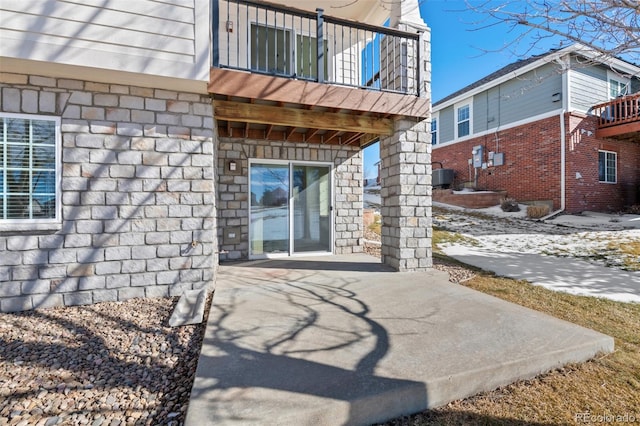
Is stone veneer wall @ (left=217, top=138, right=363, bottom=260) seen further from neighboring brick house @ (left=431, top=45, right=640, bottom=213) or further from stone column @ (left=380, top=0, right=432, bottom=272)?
neighboring brick house @ (left=431, top=45, right=640, bottom=213)

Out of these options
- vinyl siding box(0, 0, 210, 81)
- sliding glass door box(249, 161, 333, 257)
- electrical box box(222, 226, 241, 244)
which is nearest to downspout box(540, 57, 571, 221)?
sliding glass door box(249, 161, 333, 257)

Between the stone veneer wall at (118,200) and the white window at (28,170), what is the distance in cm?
12

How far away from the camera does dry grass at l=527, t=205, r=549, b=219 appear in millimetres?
10925

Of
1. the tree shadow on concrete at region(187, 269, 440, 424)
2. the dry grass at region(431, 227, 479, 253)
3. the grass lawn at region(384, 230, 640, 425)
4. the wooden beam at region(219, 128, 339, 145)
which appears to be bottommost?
the grass lawn at region(384, 230, 640, 425)

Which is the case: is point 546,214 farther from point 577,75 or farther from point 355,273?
point 355,273

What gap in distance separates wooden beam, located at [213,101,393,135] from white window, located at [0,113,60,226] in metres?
2.03

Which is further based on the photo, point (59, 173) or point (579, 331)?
point (59, 173)

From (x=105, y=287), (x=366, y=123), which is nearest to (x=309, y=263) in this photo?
(x=366, y=123)

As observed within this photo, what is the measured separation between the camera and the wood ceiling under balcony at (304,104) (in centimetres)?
A: 416

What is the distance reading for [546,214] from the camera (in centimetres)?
1102

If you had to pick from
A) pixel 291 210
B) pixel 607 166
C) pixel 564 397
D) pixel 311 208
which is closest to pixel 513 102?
pixel 607 166

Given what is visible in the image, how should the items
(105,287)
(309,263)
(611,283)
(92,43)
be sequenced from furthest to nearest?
1. (309,263)
2. (611,283)
3. (105,287)
4. (92,43)

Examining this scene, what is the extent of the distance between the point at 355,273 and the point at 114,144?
12.5ft

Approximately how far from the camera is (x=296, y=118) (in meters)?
4.77
